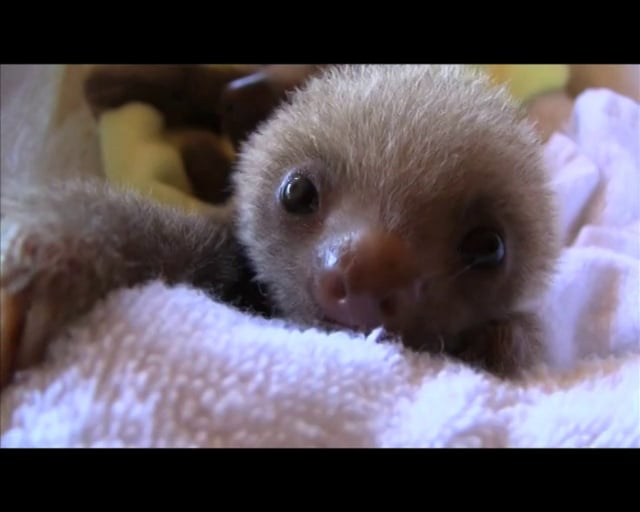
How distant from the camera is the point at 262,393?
748 millimetres

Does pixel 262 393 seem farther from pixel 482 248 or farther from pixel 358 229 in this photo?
pixel 482 248

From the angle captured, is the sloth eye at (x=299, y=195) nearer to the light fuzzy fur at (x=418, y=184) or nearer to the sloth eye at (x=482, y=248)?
the light fuzzy fur at (x=418, y=184)

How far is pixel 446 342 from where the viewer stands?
1.08 m

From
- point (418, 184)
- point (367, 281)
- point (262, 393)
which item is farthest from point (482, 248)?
point (262, 393)

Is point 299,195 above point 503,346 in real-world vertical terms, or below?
above

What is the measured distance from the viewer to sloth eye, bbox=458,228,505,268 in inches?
42.4

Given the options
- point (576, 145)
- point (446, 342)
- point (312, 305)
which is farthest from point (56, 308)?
point (576, 145)

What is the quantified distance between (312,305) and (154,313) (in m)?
0.29

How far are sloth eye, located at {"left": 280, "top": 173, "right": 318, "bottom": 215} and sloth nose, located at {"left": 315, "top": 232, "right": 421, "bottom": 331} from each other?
0.14 m

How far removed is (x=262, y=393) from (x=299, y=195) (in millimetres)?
430

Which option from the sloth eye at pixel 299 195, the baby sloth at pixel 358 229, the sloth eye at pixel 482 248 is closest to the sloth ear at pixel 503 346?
the baby sloth at pixel 358 229

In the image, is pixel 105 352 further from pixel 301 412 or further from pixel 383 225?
pixel 383 225

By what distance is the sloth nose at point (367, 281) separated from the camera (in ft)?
3.04

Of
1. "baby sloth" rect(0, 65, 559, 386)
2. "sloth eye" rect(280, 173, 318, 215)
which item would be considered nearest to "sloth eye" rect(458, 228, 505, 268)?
"baby sloth" rect(0, 65, 559, 386)
